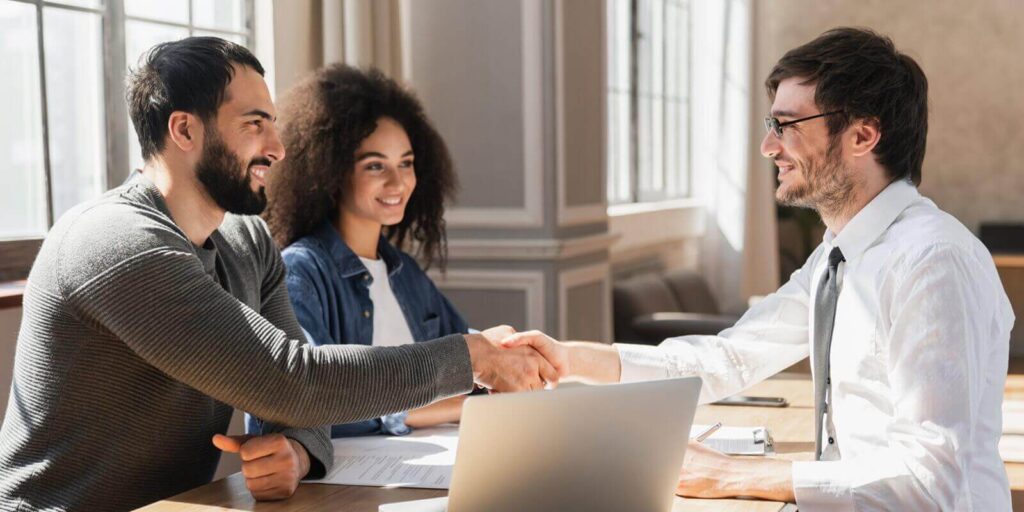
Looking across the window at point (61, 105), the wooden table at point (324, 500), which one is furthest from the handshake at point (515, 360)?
the window at point (61, 105)

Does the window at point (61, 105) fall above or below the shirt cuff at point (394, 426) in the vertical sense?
above

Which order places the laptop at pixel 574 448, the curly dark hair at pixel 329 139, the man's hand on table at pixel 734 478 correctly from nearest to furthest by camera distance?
1. the laptop at pixel 574 448
2. the man's hand on table at pixel 734 478
3. the curly dark hair at pixel 329 139

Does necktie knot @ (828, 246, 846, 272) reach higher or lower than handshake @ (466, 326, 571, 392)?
higher

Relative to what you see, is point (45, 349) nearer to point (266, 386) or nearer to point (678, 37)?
point (266, 386)

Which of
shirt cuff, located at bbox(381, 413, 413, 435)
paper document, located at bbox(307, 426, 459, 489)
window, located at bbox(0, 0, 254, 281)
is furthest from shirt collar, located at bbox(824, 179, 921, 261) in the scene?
window, located at bbox(0, 0, 254, 281)

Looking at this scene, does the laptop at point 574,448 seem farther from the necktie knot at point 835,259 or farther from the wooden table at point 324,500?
the necktie knot at point 835,259

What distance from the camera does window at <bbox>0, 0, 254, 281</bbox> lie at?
280 centimetres

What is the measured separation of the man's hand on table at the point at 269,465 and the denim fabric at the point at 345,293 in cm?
48

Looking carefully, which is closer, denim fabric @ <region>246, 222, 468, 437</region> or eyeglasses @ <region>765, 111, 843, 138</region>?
eyeglasses @ <region>765, 111, 843, 138</region>

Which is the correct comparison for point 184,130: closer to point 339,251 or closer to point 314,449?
point 314,449

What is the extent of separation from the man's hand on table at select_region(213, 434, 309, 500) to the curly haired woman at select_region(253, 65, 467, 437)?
2.49 feet

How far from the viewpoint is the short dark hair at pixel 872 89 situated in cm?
183

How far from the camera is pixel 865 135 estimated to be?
72.4 inches

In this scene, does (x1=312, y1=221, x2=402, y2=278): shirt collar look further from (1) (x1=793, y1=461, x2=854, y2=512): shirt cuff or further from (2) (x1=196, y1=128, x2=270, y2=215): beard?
(1) (x1=793, y1=461, x2=854, y2=512): shirt cuff
